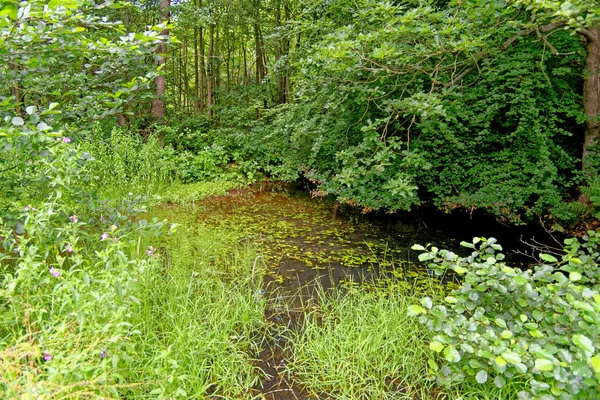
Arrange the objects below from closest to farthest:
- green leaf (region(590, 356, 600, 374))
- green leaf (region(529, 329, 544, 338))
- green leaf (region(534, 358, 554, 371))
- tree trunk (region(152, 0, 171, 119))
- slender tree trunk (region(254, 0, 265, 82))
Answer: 1. green leaf (region(590, 356, 600, 374))
2. green leaf (region(534, 358, 554, 371))
3. green leaf (region(529, 329, 544, 338))
4. tree trunk (region(152, 0, 171, 119))
5. slender tree trunk (region(254, 0, 265, 82))

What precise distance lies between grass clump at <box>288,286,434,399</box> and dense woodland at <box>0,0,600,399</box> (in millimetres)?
25

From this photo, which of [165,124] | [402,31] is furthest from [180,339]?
[165,124]

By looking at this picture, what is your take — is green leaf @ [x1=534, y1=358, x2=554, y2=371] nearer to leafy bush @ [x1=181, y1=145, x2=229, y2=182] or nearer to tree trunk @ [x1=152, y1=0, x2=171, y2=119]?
leafy bush @ [x1=181, y1=145, x2=229, y2=182]

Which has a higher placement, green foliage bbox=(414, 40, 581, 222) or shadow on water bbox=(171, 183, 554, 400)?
green foliage bbox=(414, 40, 581, 222)

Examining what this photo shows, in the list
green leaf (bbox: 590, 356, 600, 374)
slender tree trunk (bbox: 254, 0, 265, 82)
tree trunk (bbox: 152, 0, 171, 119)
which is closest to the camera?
green leaf (bbox: 590, 356, 600, 374)

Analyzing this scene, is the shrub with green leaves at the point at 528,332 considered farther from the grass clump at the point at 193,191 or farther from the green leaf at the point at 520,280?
the grass clump at the point at 193,191

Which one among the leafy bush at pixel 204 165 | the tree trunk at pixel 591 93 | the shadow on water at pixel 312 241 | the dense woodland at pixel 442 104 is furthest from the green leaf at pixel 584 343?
the leafy bush at pixel 204 165

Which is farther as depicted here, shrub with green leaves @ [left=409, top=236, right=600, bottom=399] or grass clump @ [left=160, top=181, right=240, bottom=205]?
grass clump @ [left=160, top=181, right=240, bottom=205]

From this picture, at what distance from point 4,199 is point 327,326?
98.1 inches

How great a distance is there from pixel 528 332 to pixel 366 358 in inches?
Answer: 35.6

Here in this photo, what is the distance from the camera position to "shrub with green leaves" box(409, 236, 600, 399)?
133 cm

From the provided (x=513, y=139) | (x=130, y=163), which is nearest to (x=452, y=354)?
(x=513, y=139)

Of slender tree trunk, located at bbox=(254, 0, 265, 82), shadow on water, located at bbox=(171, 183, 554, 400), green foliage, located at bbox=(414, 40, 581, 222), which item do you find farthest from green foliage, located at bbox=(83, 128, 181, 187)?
slender tree trunk, located at bbox=(254, 0, 265, 82)

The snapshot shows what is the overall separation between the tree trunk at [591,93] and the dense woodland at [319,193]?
0.08 ft
